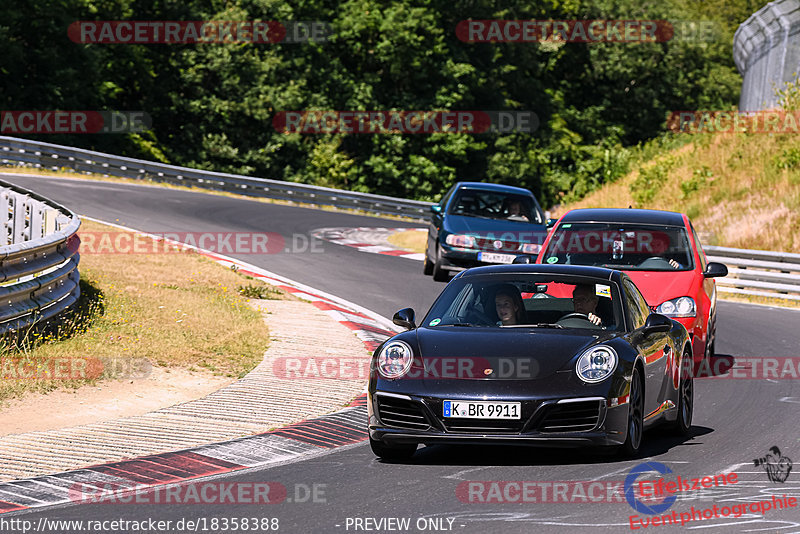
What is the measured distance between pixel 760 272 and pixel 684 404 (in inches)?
561

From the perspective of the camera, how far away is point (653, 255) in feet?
43.8

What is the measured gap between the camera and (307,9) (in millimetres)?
56875

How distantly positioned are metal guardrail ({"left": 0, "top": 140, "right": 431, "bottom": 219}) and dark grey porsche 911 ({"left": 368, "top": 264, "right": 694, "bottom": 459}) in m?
29.6

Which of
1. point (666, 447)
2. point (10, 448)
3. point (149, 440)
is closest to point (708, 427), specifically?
point (666, 447)

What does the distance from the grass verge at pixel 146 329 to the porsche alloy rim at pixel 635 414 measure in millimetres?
4697

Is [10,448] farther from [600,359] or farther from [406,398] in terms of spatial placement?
[600,359]

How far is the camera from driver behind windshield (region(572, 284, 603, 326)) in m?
9.05

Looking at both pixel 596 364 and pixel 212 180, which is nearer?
pixel 596 364
